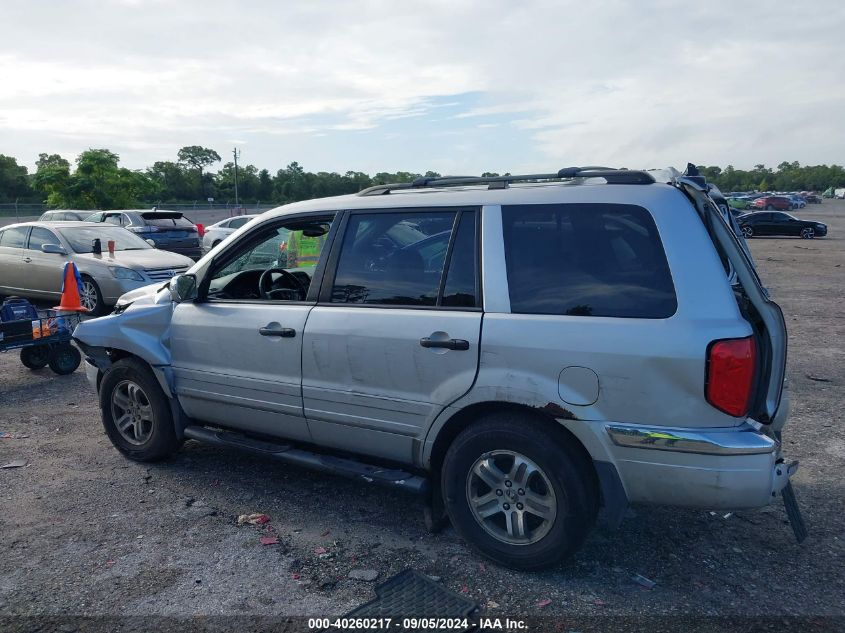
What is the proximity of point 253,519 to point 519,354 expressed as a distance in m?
1.96

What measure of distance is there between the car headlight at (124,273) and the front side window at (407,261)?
28.5 ft

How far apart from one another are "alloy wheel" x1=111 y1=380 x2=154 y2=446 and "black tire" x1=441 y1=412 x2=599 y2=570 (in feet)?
8.01

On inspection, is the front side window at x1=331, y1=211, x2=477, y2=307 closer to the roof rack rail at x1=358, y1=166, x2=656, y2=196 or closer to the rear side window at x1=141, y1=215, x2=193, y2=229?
the roof rack rail at x1=358, y1=166, x2=656, y2=196

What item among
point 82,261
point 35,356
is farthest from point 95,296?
point 35,356

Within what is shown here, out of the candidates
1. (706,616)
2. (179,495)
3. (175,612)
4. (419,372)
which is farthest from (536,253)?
(179,495)

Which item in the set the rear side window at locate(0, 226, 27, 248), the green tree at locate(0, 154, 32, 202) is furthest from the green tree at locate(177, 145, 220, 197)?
the rear side window at locate(0, 226, 27, 248)

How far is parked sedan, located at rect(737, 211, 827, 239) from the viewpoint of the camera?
3359 centimetres

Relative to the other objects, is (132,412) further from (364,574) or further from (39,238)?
(39,238)

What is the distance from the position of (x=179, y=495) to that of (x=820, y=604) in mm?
3628

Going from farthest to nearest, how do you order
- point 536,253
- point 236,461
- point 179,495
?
point 236,461 < point 179,495 < point 536,253

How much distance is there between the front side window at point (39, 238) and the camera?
12.5 metres

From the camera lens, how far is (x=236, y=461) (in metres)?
5.21

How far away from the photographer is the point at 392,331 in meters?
3.77

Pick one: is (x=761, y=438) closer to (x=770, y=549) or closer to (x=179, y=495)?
(x=770, y=549)
